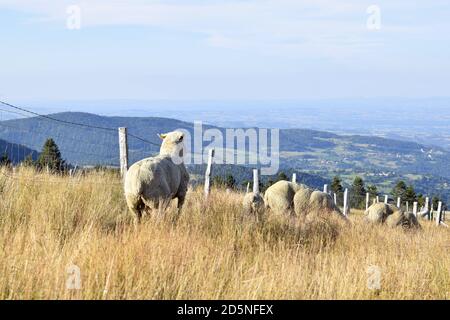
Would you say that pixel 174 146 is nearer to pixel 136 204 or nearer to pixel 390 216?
pixel 136 204

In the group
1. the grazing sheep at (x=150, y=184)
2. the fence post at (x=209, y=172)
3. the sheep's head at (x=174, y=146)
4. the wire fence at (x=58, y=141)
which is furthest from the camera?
the fence post at (x=209, y=172)

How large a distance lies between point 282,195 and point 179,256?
935 cm

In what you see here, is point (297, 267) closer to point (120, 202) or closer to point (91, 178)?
point (120, 202)

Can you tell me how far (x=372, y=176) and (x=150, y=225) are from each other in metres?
189

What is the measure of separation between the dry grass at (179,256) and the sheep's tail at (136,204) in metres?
0.24

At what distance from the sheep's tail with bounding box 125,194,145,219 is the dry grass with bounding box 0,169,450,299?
0.24 m

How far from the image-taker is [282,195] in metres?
15.7

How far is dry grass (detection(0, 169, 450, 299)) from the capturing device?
5633 mm

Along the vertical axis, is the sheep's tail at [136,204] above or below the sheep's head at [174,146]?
below

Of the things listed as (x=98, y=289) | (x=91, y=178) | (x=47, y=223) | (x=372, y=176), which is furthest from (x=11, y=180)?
(x=372, y=176)

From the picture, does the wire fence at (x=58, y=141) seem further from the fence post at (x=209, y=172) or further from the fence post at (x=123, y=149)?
the fence post at (x=209, y=172)

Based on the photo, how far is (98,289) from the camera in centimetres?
541

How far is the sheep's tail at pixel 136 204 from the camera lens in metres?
9.02

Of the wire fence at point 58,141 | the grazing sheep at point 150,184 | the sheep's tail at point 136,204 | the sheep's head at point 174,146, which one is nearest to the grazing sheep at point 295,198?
the wire fence at point 58,141
